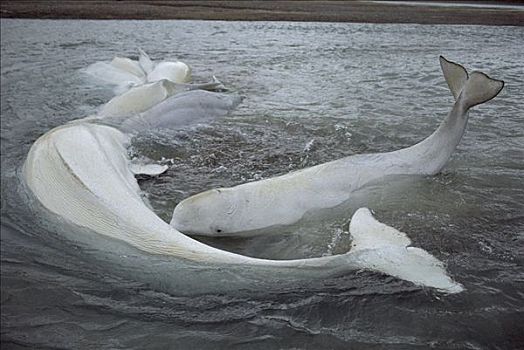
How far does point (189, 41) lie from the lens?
15.8 metres

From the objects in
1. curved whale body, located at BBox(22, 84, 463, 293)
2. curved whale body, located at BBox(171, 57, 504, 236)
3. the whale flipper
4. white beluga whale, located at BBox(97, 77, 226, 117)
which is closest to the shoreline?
white beluga whale, located at BBox(97, 77, 226, 117)

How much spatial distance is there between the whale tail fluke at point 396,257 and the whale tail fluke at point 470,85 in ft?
5.92

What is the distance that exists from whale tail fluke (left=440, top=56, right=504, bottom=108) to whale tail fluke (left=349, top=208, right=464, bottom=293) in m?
1.80

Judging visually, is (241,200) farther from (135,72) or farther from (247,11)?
(247,11)

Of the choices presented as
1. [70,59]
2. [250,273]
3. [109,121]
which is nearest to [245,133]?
[109,121]

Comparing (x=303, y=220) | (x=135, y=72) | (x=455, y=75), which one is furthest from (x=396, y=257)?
(x=135, y=72)

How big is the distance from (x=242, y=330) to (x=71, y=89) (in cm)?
735

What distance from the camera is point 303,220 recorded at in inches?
183

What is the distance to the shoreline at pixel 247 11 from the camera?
699 inches

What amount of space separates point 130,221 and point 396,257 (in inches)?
74.6

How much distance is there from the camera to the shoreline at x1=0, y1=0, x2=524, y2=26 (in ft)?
58.2

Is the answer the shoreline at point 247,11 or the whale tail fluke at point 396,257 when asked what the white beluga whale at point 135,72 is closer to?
the whale tail fluke at point 396,257

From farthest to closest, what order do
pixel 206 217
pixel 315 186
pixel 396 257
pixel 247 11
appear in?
pixel 247 11 → pixel 315 186 → pixel 206 217 → pixel 396 257

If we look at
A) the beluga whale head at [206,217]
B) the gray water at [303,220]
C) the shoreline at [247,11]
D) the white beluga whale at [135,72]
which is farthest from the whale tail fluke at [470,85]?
the shoreline at [247,11]
